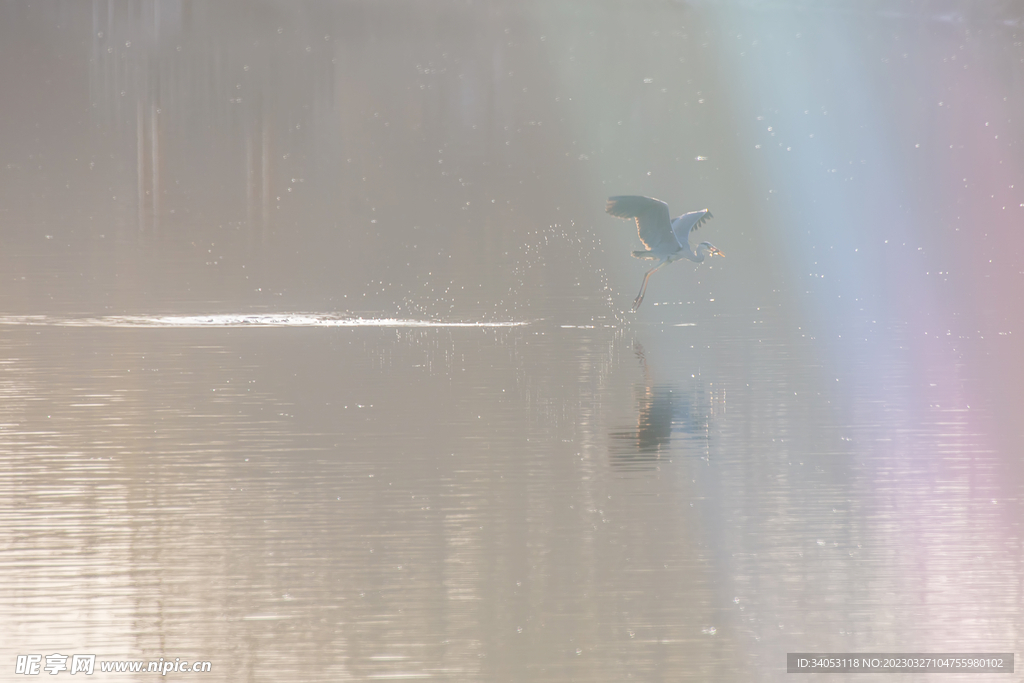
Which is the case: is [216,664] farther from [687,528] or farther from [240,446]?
[240,446]

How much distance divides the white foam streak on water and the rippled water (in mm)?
92

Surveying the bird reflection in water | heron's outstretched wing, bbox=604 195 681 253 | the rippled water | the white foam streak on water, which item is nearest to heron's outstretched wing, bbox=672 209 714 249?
heron's outstretched wing, bbox=604 195 681 253

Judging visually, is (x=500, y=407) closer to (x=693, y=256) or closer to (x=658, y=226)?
(x=658, y=226)

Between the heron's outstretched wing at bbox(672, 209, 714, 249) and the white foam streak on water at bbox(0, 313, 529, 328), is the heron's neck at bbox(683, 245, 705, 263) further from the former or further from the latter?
the white foam streak on water at bbox(0, 313, 529, 328)

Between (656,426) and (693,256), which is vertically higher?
(693,256)

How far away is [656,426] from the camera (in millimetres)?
12625

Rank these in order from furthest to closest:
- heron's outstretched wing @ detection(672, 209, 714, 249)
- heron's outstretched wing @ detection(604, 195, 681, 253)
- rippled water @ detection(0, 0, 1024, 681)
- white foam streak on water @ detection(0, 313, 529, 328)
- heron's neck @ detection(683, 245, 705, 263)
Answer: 1. heron's neck @ detection(683, 245, 705, 263)
2. heron's outstretched wing @ detection(672, 209, 714, 249)
3. white foam streak on water @ detection(0, 313, 529, 328)
4. heron's outstretched wing @ detection(604, 195, 681, 253)
5. rippled water @ detection(0, 0, 1024, 681)

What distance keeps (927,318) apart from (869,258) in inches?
200

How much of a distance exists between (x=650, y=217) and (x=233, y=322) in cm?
459

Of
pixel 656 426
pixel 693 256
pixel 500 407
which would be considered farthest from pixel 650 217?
pixel 656 426

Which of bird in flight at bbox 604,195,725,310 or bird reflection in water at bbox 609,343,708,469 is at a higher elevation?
bird in flight at bbox 604,195,725,310

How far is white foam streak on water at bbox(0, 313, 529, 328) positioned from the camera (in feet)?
55.3

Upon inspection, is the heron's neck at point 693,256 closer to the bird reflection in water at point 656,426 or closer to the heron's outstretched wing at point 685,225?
the heron's outstretched wing at point 685,225

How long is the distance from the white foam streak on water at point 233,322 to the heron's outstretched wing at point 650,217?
5.46 feet
